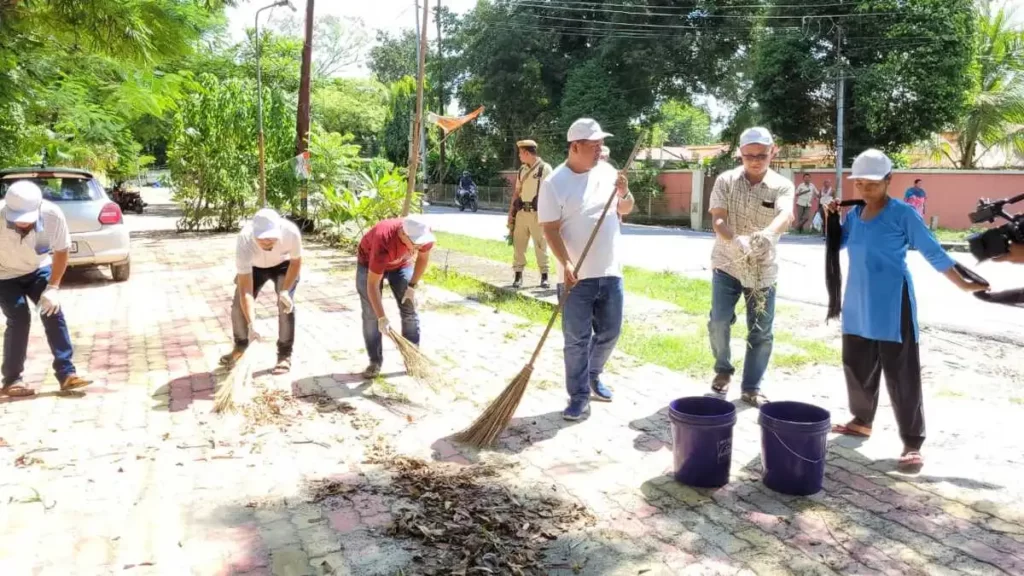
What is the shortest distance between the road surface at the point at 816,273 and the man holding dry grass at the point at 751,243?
1293 mm

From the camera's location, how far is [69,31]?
5.50m

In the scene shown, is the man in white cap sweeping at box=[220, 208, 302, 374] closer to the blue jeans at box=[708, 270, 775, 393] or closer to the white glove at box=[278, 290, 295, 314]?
the white glove at box=[278, 290, 295, 314]

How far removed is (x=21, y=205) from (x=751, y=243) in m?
4.79

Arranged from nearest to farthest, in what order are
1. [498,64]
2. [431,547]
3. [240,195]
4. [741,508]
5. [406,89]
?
1. [431,547]
2. [741,508]
3. [240,195]
4. [498,64]
5. [406,89]

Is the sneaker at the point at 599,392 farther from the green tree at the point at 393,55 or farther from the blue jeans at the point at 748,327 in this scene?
the green tree at the point at 393,55

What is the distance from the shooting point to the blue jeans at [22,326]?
548cm

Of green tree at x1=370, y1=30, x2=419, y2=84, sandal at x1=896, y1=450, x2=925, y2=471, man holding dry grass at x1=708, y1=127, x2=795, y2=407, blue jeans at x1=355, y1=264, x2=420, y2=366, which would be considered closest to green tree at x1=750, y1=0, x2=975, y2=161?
man holding dry grass at x1=708, y1=127, x2=795, y2=407

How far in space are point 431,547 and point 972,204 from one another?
22167 mm

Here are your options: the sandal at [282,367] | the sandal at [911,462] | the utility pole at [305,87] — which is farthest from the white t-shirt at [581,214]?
the utility pole at [305,87]

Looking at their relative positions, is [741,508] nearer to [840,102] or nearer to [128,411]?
[128,411]

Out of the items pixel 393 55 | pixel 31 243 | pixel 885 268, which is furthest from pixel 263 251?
pixel 393 55

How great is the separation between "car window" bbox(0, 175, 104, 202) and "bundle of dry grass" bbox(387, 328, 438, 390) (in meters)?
6.58

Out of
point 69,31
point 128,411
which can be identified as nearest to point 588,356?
point 128,411

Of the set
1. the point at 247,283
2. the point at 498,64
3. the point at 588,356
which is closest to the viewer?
the point at 588,356
